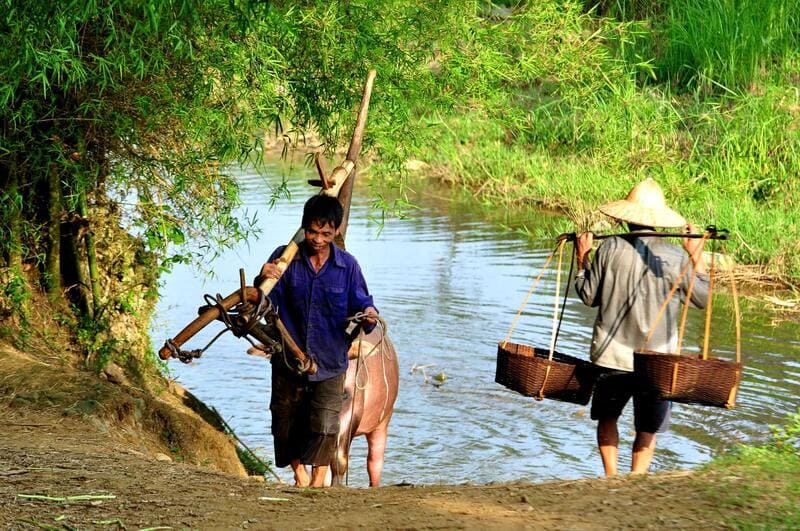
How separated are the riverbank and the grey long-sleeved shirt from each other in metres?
1.31

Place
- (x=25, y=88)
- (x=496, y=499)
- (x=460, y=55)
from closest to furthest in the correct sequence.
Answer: (x=496, y=499) < (x=25, y=88) < (x=460, y=55)

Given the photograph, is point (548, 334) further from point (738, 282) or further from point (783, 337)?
point (738, 282)

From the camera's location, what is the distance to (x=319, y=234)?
6.03 meters

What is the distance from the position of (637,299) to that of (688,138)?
1184cm

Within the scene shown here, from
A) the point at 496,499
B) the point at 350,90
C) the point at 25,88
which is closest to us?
the point at 496,499

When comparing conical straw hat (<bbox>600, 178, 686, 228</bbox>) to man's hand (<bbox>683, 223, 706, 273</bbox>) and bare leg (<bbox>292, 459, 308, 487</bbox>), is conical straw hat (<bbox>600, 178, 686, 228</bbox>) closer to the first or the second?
man's hand (<bbox>683, 223, 706, 273</bbox>)

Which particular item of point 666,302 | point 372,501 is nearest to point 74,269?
point 372,501

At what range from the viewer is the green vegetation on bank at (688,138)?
15.2 metres

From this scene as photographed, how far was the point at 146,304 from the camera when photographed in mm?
9250

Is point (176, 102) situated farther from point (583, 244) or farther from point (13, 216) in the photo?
point (583, 244)

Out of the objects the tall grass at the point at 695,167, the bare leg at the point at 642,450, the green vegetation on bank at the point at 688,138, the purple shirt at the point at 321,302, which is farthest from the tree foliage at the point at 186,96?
the tall grass at the point at 695,167

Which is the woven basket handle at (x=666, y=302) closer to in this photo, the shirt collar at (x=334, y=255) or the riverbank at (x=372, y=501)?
the riverbank at (x=372, y=501)

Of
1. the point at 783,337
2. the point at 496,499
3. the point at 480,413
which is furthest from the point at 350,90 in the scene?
the point at 783,337

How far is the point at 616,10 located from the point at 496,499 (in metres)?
18.2
